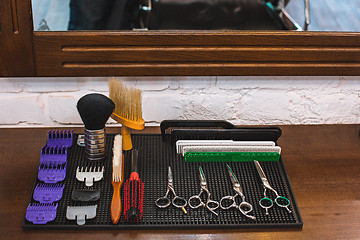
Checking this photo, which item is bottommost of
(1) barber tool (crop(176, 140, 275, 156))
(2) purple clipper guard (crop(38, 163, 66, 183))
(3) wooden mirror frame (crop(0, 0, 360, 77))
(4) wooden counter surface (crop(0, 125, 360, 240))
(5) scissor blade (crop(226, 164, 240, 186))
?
(4) wooden counter surface (crop(0, 125, 360, 240))

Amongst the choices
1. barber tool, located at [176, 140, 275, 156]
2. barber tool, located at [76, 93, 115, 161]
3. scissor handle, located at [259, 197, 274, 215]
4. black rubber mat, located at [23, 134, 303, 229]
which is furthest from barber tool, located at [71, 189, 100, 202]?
scissor handle, located at [259, 197, 274, 215]

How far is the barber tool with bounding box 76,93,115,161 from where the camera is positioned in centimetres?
88

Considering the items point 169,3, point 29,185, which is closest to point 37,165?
point 29,185

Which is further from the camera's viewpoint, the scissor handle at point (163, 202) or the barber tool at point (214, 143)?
the barber tool at point (214, 143)

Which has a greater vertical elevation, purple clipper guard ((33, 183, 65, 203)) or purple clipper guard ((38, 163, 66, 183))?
purple clipper guard ((38, 163, 66, 183))

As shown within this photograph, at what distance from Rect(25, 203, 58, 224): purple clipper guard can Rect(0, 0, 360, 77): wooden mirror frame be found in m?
0.34

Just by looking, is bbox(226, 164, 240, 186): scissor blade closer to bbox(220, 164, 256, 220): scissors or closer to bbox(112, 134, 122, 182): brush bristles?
bbox(220, 164, 256, 220): scissors

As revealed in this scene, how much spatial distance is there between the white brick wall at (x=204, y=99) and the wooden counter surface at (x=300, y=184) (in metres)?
0.05

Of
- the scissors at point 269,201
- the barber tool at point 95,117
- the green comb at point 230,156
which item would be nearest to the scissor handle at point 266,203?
the scissors at point 269,201

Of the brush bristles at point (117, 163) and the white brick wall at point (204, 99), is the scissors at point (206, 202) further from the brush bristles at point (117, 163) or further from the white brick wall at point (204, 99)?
the white brick wall at point (204, 99)

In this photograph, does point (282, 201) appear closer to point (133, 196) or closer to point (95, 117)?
point (133, 196)

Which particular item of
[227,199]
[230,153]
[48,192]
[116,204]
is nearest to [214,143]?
[230,153]

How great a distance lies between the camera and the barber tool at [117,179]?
82 cm

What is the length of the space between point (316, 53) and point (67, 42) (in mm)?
607
